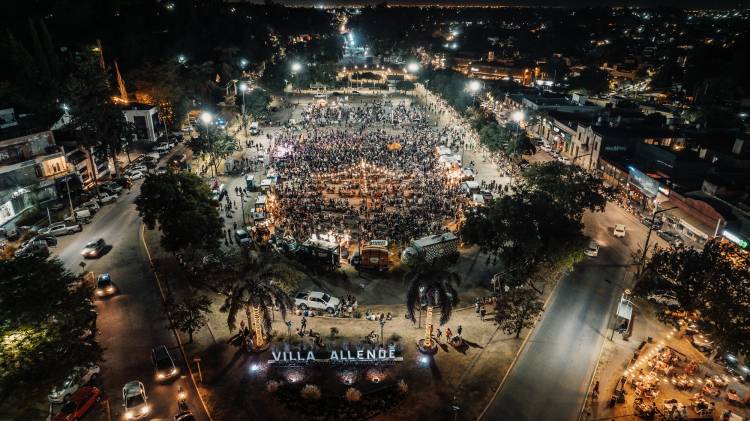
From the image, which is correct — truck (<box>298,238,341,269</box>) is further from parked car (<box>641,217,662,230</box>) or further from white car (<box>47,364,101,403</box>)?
parked car (<box>641,217,662,230</box>)

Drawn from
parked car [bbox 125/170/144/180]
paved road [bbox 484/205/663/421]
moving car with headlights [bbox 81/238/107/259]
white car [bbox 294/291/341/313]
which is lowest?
paved road [bbox 484/205/663/421]

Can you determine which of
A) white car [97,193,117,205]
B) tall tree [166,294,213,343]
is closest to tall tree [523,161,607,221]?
tall tree [166,294,213,343]

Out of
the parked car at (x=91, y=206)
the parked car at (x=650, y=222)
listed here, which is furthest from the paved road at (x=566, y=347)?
the parked car at (x=91, y=206)

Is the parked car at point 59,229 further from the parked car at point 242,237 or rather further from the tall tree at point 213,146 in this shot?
the tall tree at point 213,146

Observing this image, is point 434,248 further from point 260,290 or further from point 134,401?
point 134,401

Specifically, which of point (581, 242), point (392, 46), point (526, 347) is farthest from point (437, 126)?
point (392, 46)

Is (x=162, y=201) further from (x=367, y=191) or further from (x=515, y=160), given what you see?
(x=515, y=160)
